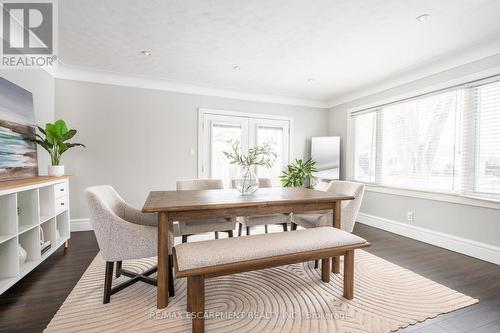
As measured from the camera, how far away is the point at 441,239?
3111 mm

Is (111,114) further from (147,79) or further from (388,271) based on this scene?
(388,271)

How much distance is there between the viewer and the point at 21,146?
2.53 m

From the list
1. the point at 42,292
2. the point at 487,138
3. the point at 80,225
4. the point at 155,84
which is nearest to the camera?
the point at 42,292

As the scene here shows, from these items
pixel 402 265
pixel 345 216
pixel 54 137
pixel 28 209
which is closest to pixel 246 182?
pixel 345 216

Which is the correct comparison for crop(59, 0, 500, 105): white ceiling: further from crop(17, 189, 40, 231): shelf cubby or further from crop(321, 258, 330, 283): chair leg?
crop(321, 258, 330, 283): chair leg

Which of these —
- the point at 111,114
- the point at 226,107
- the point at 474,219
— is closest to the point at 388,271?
the point at 474,219

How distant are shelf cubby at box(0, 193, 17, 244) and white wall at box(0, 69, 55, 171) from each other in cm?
133

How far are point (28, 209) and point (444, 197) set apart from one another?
482cm

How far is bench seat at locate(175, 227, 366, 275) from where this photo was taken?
1477 mm

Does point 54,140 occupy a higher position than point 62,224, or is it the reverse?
point 54,140

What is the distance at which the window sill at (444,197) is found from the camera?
8.75 ft

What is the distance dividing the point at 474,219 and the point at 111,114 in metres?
5.29

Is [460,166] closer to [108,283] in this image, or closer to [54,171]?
[108,283]

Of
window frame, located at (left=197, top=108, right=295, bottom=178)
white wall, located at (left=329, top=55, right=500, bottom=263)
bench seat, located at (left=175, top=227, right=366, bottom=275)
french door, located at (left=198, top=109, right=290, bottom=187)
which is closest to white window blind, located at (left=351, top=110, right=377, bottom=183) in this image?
white wall, located at (left=329, top=55, right=500, bottom=263)
